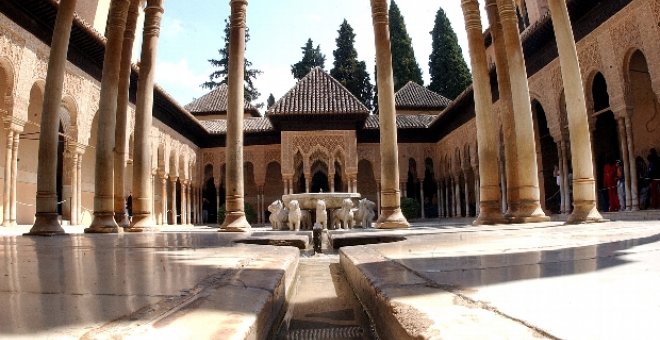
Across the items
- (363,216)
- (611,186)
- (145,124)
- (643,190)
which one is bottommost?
(363,216)

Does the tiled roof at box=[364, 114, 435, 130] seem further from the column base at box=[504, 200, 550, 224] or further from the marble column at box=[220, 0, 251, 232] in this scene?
the column base at box=[504, 200, 550, 224]

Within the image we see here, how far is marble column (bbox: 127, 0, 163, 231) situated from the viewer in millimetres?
8602

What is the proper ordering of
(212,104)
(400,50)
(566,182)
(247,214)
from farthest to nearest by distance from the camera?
1. (400,50)
2. (212,104)
3. (247,214)
4. (566,182)

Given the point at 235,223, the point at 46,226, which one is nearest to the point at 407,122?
the point at 235,223

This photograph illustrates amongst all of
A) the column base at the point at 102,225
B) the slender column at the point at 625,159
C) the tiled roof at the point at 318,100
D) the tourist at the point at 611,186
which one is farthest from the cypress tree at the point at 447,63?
the column base at the point at 102,225

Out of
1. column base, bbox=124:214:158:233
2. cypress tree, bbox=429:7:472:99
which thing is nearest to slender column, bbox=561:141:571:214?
column base, bbox=124:214:158:233

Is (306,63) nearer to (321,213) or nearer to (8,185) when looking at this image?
(8,185)

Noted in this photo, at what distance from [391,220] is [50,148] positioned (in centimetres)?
570

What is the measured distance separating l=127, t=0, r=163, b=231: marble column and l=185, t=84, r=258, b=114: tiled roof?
23.2 meters

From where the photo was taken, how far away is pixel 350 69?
4116 centimetres

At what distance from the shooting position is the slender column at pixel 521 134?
771 cm

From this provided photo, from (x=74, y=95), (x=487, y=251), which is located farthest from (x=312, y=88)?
(x=487, y=251)

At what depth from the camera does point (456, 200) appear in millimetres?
25656

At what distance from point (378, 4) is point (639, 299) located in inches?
326
